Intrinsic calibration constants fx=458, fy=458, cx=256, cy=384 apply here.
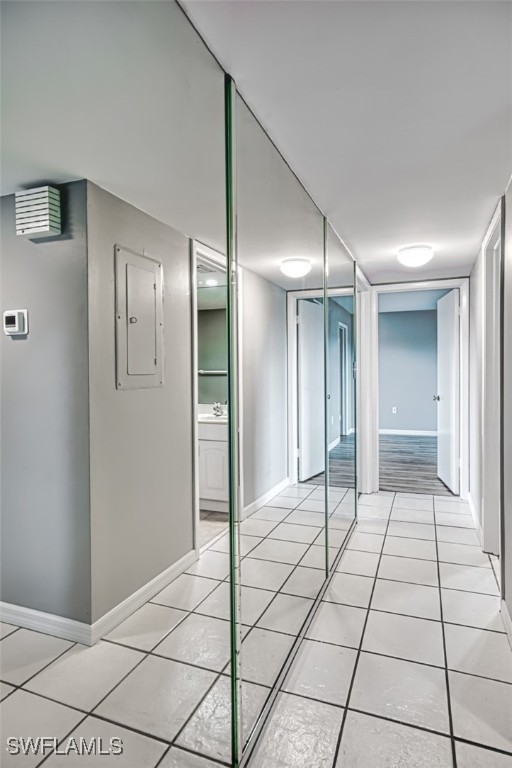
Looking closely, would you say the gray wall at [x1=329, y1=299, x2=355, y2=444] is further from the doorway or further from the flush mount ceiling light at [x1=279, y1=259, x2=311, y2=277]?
the doorway

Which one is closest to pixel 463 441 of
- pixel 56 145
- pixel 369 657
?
pixel 369 657

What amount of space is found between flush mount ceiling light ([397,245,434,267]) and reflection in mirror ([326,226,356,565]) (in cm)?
42

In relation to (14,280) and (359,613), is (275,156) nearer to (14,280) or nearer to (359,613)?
(14,280)

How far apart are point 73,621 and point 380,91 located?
255cm

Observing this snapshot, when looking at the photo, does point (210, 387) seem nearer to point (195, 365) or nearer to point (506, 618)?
point (195, 365)

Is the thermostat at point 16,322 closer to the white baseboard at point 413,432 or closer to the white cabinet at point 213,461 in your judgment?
the white cabinet at point 213,461

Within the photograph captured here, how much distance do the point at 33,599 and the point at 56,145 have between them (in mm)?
2078

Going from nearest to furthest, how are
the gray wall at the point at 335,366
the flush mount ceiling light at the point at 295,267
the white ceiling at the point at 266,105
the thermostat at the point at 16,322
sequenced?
the white ceiling at the point at 266,105
the thermostat at the point at 16,322
the flush mount ceiling light at the point at 295,267
the gray wall at the point at 335,366

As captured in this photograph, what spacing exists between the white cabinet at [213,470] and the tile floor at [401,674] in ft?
3.06

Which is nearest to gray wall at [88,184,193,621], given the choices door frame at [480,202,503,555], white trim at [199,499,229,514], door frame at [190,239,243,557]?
door frame at [190,239,243,557]

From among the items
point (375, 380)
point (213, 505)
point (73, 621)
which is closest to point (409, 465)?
point (375, 380)

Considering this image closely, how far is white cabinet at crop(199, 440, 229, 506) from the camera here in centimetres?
304

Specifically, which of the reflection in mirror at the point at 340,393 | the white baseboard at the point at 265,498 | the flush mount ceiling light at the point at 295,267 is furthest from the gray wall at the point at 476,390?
the white baseboard at the point at 265,498

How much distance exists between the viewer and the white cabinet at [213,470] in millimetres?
3040
